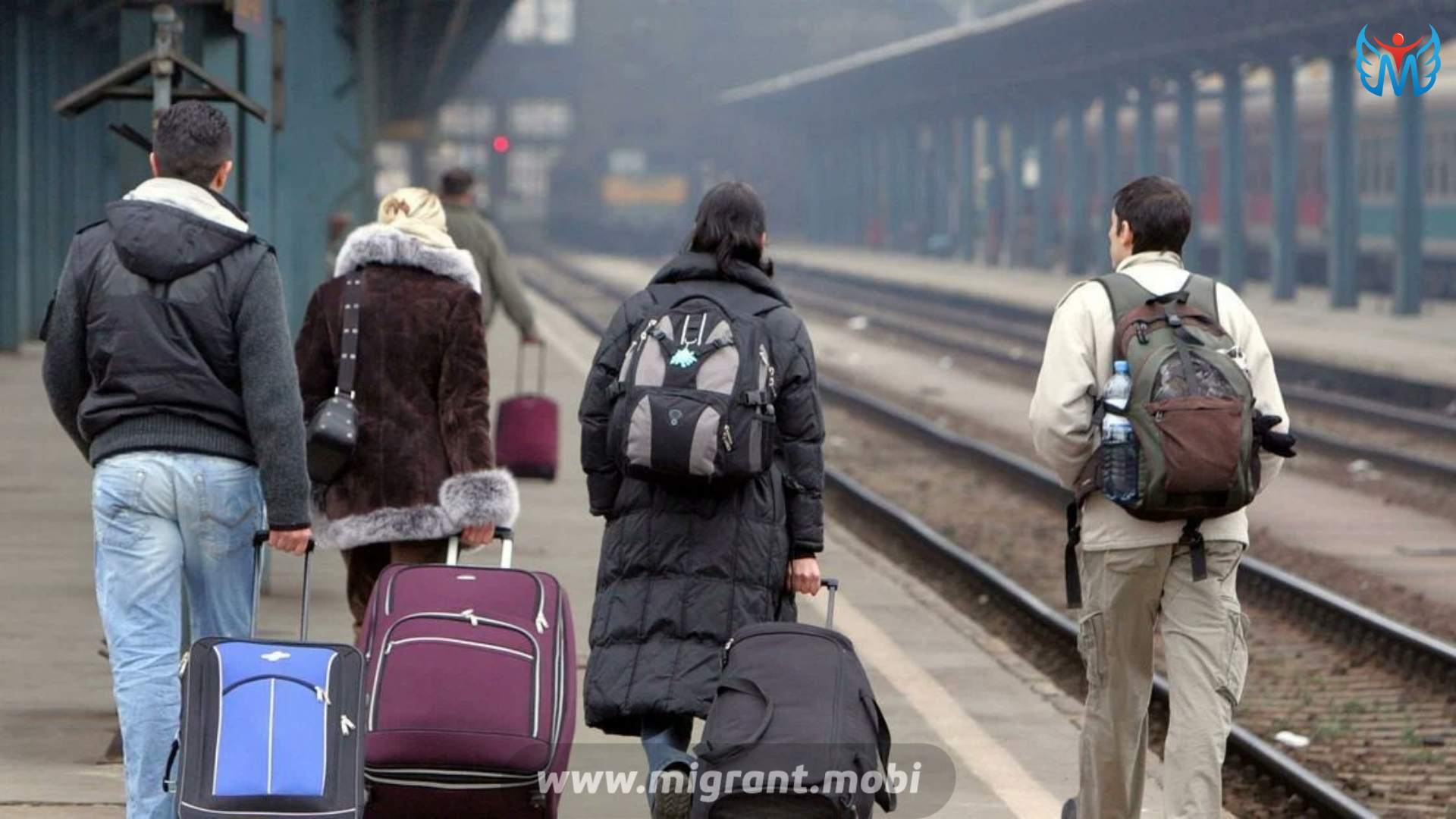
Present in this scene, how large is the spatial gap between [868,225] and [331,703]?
2333 inches

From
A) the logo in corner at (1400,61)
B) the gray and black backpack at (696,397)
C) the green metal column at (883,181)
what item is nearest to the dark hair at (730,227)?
the gray and black backpack at (696,397)

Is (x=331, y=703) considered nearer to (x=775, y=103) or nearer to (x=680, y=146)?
(x=775, y=103)

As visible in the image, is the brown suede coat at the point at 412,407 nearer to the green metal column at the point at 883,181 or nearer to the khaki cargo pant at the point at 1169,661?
the khaki cargo pant at the point at 1169,661

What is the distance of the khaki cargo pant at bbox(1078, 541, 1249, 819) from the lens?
15.9 feet

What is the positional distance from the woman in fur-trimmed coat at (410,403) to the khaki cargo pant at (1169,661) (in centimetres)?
166

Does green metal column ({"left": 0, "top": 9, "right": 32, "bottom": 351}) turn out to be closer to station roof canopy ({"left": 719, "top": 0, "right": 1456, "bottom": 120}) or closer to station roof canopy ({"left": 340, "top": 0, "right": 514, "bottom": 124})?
station roof canopy ({"left": 340, "top": 0, "right": 514, "bottom": 124})

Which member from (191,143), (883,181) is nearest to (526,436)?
(191,143)

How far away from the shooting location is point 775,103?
67.1 m

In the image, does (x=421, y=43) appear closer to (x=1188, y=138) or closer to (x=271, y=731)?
(x=1188, y=138)

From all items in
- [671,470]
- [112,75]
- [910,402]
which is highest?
[112,75]

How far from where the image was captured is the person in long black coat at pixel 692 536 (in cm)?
464

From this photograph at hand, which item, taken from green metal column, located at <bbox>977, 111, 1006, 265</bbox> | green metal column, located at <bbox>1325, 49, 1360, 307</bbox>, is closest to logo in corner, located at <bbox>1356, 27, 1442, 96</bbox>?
green metal column, located at <bbox>1325, 49, 1360, 307</bbox>

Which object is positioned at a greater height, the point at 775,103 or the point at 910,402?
the point at 775,103

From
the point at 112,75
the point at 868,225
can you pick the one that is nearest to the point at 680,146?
the point at 868,225
